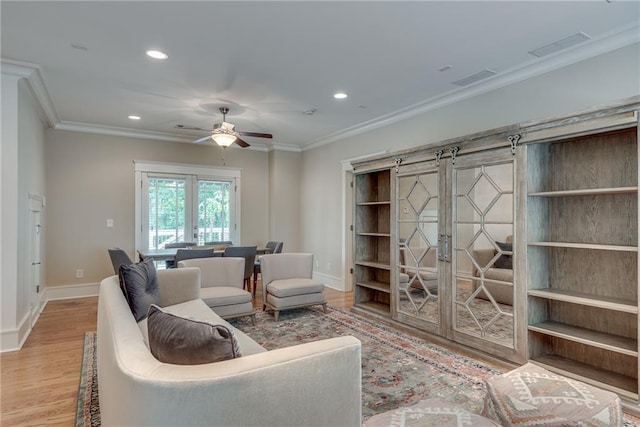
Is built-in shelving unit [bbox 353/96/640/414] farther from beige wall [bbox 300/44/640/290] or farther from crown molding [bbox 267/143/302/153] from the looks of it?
crown molding [bbox 267/143/302/153]

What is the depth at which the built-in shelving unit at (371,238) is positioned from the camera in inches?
192

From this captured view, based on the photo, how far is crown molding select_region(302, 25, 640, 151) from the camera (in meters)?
2.92

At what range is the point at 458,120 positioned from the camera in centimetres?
433

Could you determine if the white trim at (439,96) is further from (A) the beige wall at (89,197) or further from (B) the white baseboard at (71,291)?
(B) the white baseboard at (71,291)

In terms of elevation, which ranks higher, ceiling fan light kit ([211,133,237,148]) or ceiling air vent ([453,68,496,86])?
ceiling air vent ([453,68,496,86])

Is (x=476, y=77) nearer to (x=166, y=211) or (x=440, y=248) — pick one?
(x=440, y=248)

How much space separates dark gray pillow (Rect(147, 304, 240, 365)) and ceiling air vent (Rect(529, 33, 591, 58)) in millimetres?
3480

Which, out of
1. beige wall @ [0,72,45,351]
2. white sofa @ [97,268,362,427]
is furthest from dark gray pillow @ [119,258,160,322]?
beige wall @ [0,72,45,351]

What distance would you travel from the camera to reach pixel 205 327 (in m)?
1.50

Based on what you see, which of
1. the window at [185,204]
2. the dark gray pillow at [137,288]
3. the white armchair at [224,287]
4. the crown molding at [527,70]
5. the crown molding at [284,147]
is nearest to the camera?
the dark gray pillow at [137,288]

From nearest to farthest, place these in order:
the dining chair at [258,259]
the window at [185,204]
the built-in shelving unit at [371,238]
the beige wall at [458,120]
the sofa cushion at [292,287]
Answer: the beige wall at [458,120] < the sofa cushion at [292,287] < the built-in shelving unit at [371,238] < the dining chair at [258,259] < the window at [185,204]

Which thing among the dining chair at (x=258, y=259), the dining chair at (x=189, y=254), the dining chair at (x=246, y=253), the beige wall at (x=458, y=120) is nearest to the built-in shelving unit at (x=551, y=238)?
the beige wall at (x=458, y=120)

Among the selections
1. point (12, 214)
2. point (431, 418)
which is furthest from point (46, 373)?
point (431, 418)

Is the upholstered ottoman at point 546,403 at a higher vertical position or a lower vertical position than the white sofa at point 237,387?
lower
